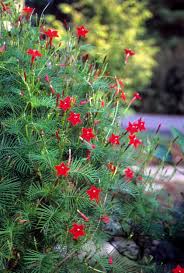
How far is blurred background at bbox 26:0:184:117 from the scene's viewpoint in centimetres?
1052

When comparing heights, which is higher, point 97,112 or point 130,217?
point 97,112

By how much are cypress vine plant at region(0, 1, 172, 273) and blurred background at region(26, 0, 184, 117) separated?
525cm

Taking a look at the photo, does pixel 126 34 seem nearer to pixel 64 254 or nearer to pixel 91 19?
pixel 91 19

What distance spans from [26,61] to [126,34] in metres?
7.59

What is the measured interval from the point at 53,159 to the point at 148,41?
10.4m

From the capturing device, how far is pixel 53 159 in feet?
8.84

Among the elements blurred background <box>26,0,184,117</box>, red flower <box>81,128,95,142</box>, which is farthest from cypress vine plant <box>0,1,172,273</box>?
blurred background <box>26,0,184,117</box>

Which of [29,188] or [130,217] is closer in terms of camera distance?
[29,188]

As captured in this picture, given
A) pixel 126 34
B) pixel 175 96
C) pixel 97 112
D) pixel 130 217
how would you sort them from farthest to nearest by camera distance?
pixel 175 96, pixel 126 34, pixel 130 217, pixel 97 112

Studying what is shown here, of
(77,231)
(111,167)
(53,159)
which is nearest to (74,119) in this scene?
(53,159)

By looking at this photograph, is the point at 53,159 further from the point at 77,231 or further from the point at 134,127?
the point at 134,127

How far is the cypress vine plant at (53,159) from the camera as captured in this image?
269 cm

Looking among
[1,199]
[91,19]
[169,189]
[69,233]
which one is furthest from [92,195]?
[91,19]

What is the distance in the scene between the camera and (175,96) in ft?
41.5
